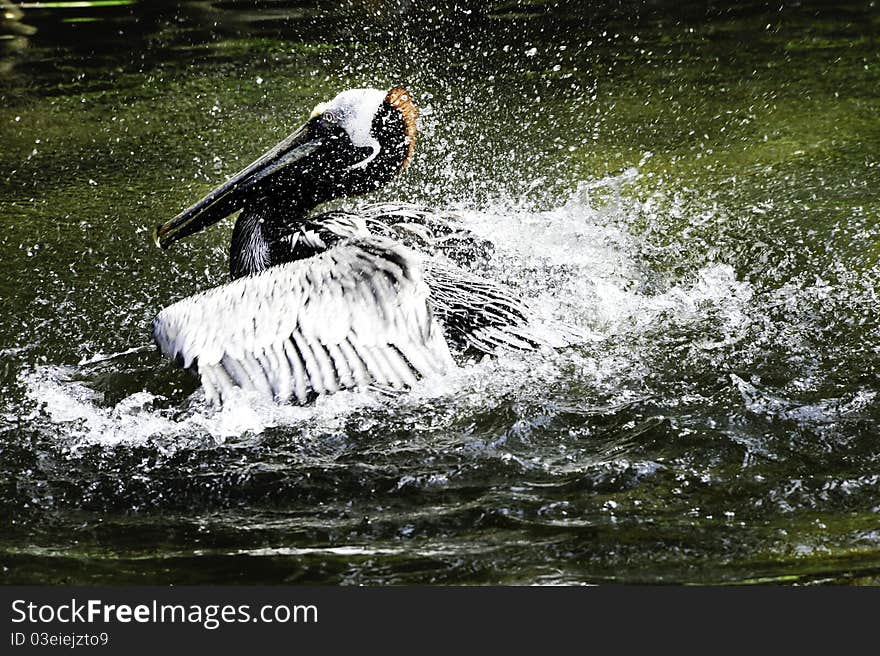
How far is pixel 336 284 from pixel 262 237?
0.63m

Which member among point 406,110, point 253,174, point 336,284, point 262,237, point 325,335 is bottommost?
point 325,335

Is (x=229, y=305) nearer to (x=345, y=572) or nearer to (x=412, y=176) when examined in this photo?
(x=345, y=572)

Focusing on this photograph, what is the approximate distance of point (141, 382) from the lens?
3.63m

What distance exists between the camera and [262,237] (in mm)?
3807

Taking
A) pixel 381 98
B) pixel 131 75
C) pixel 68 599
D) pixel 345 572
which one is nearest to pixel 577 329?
pixel 381 98

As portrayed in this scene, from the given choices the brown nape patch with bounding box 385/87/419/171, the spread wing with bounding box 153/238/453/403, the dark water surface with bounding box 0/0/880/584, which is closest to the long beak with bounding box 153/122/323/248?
the brown nape patch with bounding box 385/87/419/171

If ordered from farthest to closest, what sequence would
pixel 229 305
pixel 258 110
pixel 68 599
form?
1. pixel 258 110
2. pixel 229 305
3. pixel 68 599

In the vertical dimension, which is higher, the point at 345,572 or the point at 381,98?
the point at 381,98

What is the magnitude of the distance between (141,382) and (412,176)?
220 centimetres

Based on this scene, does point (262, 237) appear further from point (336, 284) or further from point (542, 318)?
point (542, 318)

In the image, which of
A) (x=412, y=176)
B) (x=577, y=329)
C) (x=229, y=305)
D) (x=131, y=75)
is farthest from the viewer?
(x=131, y=75)

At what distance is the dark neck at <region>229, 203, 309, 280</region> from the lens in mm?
3751

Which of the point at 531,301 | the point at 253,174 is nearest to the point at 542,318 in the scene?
the point at 531,301

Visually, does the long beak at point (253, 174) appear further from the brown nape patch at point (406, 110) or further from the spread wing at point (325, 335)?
the spread wing at point (325, 335)
